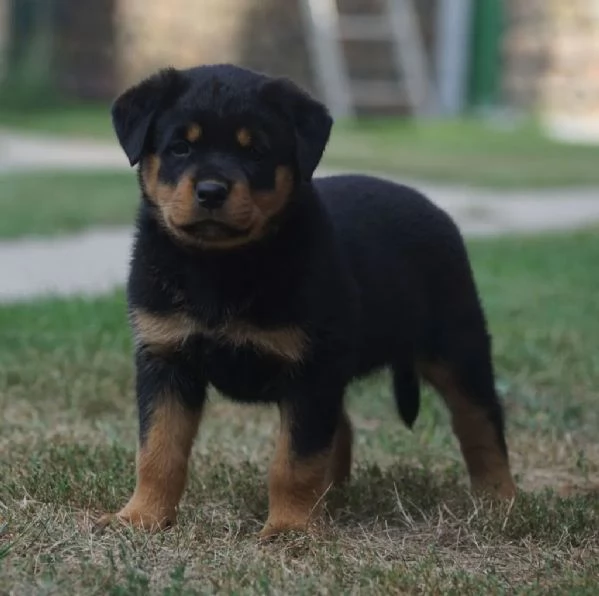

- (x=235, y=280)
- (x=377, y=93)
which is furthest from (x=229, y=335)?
(x=377, y=93)

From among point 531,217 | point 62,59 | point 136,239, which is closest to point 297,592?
point 136,239

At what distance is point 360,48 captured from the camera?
19812 mm

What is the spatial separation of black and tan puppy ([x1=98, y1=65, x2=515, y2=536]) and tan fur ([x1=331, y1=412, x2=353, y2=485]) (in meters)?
0.52

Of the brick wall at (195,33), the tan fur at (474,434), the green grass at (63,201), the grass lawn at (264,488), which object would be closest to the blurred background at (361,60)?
the brick wall at (195,33)

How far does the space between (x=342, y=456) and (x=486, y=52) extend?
624 inches

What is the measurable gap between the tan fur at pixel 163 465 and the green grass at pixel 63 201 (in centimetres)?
552

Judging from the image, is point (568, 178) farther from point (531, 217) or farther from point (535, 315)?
point (535, 315)

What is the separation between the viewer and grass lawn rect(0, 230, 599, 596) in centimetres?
322

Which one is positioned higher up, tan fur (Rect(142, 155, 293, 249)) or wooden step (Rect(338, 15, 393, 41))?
tan fur (Rect(142, 155, 293, 249))

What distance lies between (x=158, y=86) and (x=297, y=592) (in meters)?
1.42

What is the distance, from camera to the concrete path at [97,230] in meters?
7.92

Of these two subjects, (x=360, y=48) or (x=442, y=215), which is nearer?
(x=442, y=215)

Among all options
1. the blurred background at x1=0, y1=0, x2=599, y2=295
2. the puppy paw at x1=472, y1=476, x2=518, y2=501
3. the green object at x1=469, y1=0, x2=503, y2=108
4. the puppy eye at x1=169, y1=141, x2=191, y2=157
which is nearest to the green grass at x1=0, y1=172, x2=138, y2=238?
Answer: the blurred background at x1=0, y1=0, x2=599, y2=295

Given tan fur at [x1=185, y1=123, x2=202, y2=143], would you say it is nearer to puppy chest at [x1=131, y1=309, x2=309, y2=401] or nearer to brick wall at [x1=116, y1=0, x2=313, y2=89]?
puppy chest at [x1=131, y1=309, x2=309, y2=401]
